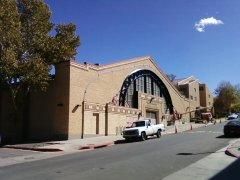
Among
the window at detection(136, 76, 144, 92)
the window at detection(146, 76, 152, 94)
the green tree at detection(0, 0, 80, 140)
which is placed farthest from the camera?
the window at detection(146, 76, 152, 94)

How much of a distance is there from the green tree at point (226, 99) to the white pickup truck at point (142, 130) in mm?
64165

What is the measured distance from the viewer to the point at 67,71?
35875mm

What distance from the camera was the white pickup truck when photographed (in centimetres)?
3291

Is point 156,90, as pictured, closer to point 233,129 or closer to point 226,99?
point 233,129

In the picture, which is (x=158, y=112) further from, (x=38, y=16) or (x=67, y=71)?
(x=38, y=16)

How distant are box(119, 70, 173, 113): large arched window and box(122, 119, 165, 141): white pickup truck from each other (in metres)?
9.80

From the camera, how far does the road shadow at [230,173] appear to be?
541 inches

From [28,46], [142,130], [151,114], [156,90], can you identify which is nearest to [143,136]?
[142,130]

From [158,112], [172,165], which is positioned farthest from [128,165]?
[158,112]

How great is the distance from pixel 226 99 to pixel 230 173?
8631 centimetres

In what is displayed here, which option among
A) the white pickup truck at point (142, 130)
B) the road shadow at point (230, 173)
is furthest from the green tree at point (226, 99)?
the road shadow at point (230, 173)

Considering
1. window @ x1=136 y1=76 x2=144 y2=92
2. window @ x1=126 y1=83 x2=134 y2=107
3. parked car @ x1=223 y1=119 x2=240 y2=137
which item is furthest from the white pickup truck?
window @ x1=136 y1=76 x2=144 y2=92

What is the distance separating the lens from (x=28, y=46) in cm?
3416

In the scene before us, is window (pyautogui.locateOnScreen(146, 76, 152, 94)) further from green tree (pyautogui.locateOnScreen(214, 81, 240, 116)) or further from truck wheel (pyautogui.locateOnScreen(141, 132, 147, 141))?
green tree (pyautogui.locateOnScreen(214, 81, 240, 116))
